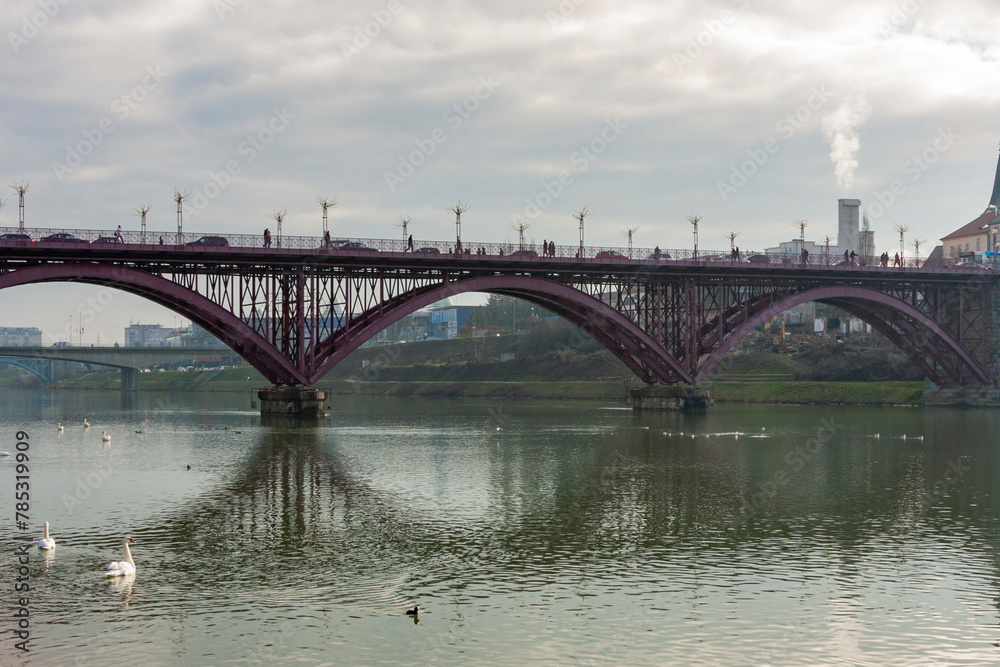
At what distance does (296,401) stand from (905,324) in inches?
2743

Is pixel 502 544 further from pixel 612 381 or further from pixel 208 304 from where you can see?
pixel 612 381

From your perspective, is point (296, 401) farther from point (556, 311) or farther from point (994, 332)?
point (994, 332)

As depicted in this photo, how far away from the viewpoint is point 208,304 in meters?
75.8

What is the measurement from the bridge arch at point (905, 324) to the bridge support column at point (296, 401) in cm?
4646

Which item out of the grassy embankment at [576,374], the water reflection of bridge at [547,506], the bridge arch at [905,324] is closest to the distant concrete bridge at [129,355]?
the grassy embankment at [576,374]

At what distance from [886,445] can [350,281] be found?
43.2 meters

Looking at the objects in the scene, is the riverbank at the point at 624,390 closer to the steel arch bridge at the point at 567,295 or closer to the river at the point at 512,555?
the steel arch bridge at the point at 567,295

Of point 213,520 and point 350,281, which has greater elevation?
point 350,281

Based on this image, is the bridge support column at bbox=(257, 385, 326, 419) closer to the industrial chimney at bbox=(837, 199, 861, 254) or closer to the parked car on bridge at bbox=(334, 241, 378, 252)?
the parked car on bridge at bbox=(334, 241, 378, 252)

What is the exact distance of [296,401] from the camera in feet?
272

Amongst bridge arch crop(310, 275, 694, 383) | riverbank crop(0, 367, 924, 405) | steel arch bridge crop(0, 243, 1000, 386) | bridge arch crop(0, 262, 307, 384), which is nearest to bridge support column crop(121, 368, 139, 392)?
riverbank crop(0, 367, 924, 405)

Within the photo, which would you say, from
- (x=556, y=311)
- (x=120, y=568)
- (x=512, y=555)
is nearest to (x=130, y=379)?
(x=556, y=311)

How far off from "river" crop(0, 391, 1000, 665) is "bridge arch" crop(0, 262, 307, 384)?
16486 mm

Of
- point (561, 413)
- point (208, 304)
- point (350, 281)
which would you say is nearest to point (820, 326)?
point (561, 413)
